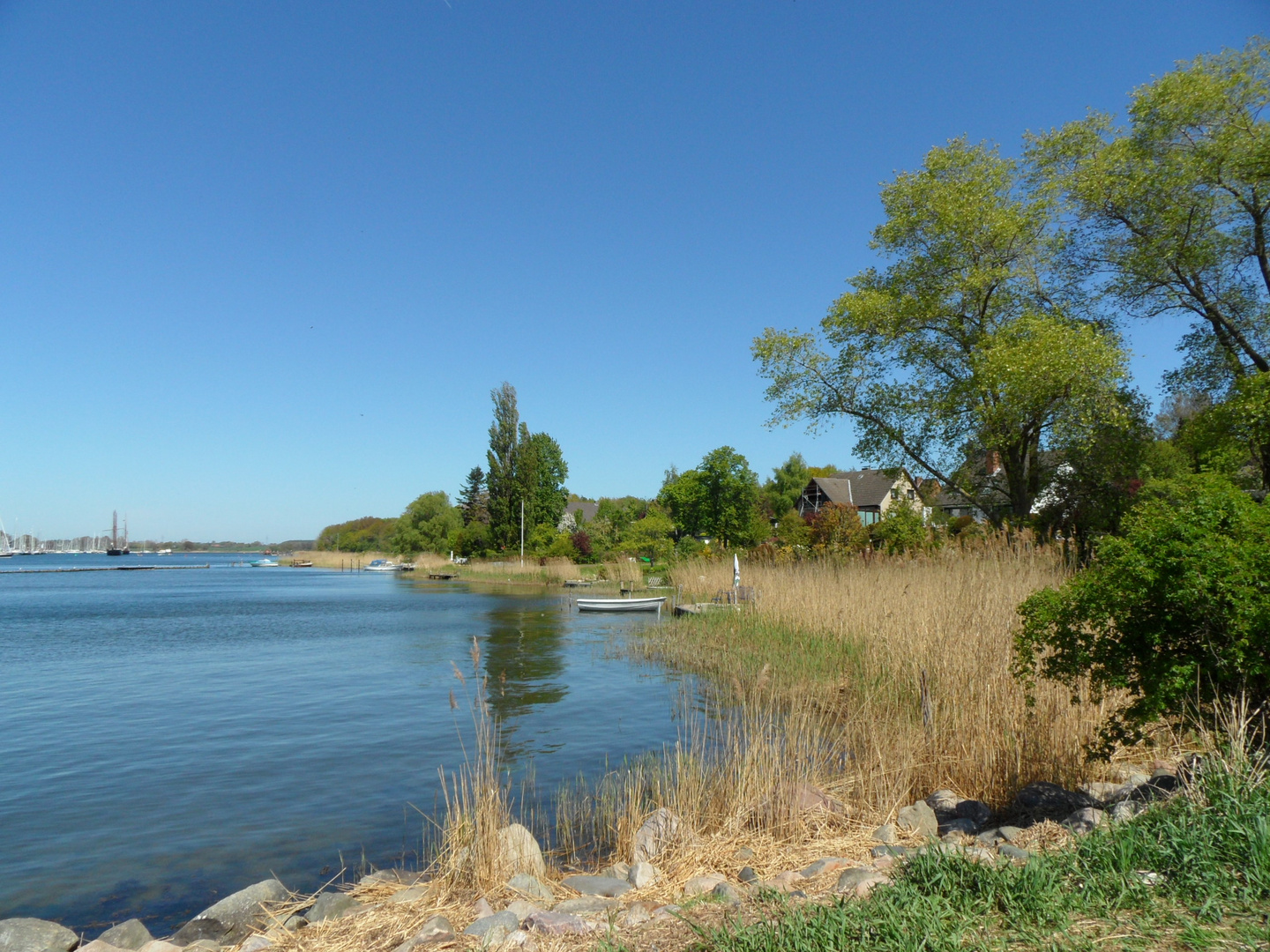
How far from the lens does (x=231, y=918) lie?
5.52 m

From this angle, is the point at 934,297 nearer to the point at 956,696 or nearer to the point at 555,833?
the point at 956,696

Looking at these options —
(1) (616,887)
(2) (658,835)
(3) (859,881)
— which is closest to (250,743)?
(2) (658,835)

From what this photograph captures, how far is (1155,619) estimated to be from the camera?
4984 mm

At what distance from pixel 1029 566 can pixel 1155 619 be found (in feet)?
16.7

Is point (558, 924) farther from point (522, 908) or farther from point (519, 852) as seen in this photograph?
point (519, 852)

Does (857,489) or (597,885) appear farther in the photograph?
(857,489)

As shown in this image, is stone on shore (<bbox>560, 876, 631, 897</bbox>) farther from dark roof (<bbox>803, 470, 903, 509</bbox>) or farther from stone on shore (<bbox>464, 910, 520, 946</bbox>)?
dark roof (<bbox>803, 470, 903, 509</bbox>)

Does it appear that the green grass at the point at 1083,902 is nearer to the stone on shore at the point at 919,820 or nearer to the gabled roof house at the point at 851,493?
the stone on shore at the point at 919,820

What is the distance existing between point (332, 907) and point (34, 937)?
6.21 ft

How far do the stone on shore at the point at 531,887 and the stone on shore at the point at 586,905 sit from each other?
0.15 m

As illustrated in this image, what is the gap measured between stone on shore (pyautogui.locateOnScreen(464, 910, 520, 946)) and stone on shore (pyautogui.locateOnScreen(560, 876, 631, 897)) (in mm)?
788

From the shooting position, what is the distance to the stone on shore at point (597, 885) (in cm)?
528

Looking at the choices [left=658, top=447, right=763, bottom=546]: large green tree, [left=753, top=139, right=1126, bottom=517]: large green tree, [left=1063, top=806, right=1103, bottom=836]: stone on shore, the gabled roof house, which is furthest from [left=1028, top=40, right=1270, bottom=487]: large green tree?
the gabled roof house

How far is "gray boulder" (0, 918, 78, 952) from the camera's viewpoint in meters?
5.19
